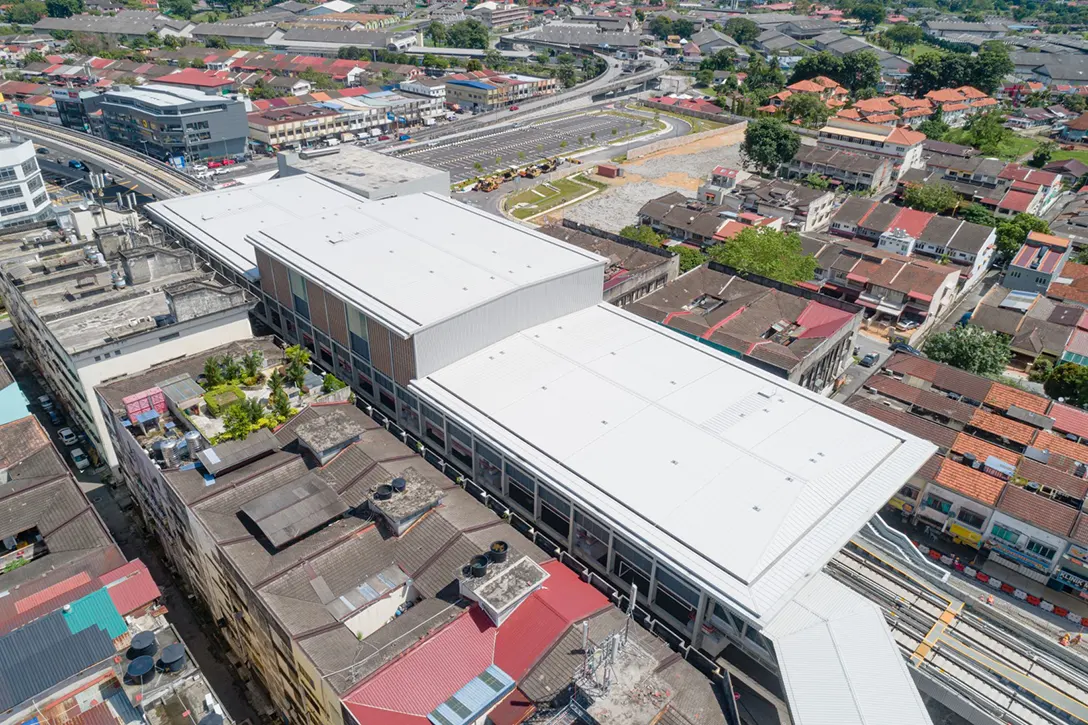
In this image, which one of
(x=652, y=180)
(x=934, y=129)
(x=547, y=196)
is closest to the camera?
(x=547, y=196)

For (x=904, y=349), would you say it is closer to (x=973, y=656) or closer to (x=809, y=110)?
(x=973, y=656)

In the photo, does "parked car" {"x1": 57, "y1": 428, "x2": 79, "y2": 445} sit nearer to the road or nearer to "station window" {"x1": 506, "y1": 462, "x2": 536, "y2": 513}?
the road

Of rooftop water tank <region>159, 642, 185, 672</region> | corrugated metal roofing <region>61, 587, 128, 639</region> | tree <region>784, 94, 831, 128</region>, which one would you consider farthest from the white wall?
tree <region>784, 94, 831, 128</region>

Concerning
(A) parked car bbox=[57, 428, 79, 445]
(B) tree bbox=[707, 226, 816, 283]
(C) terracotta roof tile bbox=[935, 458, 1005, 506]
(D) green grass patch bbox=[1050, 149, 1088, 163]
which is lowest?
(A) parked car bbox=[57, 428, 79, 445]

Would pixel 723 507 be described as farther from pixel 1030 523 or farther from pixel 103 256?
pixel 103 256

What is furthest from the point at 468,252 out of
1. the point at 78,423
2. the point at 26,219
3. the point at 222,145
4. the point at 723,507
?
the point at 222,145

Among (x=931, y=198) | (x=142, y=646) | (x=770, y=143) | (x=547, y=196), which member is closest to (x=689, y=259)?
(x=547, y=196)
